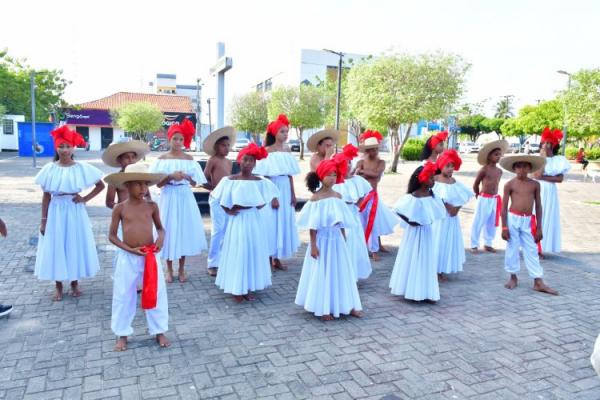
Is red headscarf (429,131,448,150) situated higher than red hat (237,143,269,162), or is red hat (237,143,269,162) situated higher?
red headscarf (429,131,448,150)

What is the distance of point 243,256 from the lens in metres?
5.56

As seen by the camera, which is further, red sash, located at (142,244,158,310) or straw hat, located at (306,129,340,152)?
straw hat, located at (306,129,340,152)

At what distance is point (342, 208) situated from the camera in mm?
5074

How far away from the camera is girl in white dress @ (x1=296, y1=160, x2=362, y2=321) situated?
5.02 m

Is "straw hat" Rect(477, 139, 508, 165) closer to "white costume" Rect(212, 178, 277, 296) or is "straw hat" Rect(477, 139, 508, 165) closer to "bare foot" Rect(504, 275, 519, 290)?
"bare foot" Rect(504, 275, 519, 290)

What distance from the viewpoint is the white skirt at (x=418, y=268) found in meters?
5.72

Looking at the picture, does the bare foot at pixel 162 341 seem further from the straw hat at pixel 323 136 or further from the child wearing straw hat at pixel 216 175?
the straw hat at pixel 323 136

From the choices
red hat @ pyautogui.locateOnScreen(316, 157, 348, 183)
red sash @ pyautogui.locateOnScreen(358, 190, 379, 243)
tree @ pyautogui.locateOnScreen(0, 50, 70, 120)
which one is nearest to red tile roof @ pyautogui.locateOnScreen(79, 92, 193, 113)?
tree @ pyautogui.locateOnScreen(0, 50, 70, 120)

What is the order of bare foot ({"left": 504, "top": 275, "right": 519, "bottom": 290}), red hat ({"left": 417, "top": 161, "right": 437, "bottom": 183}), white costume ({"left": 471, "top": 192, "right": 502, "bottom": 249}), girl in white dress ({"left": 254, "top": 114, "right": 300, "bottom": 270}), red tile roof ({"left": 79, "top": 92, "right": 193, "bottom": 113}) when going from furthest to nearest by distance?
red tile roof ({"left": 79, "top": 92, "right": 193, "bottom": 113}) → white costume ({"left": 471, "top": 192, "right": 502, "bottom": 249}) → girl in white dress ({"left": 254, "top": 114, "right": 300, "bottom": 270}) → bare foot ({"left": 504, "top": 275, "right": 519, "bottom": 290}) → red hat ({"left": 417, "top": 161, "right": 437, "bottom": 183})

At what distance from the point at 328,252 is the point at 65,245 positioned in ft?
10.3

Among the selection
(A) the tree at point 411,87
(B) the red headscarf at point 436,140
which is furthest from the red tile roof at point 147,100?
(B) the red headscarf at point 436,140

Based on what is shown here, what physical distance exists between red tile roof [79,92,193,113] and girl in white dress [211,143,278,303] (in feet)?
192

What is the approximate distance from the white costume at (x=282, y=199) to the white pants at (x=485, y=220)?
3515 millimetres

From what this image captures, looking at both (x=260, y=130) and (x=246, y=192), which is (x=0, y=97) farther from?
(x=246, y=192)
